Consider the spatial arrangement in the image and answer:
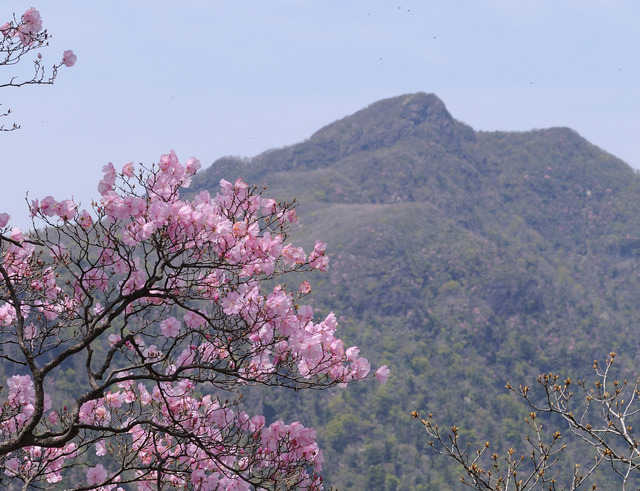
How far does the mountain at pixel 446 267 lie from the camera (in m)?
70.2

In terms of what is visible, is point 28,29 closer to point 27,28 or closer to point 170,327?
point 27,28

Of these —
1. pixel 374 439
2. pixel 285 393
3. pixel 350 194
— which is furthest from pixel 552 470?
pixel 350 194

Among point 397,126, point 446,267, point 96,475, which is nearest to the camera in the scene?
point 96,475

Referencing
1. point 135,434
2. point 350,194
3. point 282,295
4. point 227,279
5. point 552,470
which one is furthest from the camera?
point 350,194

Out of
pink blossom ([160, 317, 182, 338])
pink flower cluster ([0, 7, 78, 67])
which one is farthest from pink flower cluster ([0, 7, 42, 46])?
pink blossom ([160, 317, 182, 338])

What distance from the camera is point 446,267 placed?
9538 centimetres

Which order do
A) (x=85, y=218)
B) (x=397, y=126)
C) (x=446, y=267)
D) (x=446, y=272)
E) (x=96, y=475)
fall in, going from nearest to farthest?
(x=85, y=218) → (x=96, y=475) → (x=446, y=272) → (x=446, y=267) → (x=397, y=126)

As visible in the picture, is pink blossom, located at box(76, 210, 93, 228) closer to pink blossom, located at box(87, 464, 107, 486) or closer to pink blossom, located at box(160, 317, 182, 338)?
pink blossom, located at box(160, 317, 182, 338)

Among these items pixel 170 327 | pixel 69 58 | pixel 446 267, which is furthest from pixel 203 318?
pixel 446 267

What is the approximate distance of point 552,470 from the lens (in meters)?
66.4

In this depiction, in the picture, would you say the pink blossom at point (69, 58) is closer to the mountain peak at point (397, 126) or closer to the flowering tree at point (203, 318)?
the flowering tree at point (203, 318)

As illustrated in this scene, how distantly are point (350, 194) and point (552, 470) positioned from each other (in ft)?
208

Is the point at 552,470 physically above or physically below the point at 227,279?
below

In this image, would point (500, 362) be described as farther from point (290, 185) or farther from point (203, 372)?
point (203, 372)
